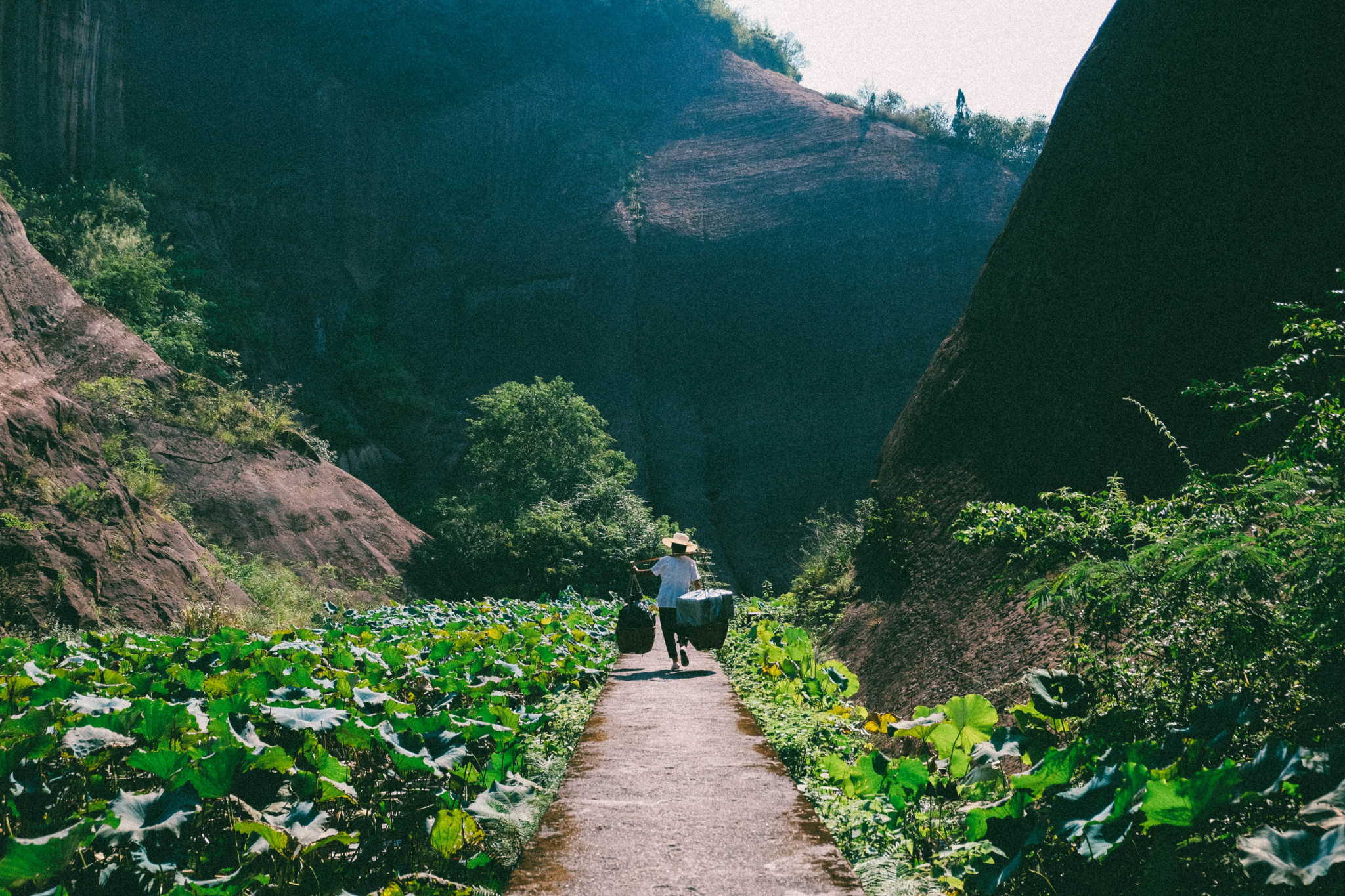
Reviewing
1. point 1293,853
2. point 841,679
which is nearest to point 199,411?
point 841,679

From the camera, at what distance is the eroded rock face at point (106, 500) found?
9578mm

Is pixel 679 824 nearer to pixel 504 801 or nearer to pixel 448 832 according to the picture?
pixel 504 801

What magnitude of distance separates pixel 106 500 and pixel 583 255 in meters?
24.5

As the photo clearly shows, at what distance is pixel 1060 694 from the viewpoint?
3.39 metres

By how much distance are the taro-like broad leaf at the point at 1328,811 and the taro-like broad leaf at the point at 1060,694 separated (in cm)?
131

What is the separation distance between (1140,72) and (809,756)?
7321mm

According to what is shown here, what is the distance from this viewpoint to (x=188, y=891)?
7.76ft

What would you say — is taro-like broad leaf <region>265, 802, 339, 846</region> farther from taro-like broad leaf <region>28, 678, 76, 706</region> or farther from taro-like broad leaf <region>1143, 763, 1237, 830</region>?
taro-like broad leaf <region>1143, 763, 1237, 830</region>

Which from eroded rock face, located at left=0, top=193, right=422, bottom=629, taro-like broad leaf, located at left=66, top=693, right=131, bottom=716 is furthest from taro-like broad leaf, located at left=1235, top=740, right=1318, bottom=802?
eroded rock face, located at left=0, top=193, right=422, bottom=629

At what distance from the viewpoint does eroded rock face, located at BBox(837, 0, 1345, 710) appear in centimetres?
575

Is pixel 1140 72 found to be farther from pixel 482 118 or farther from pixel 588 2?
pixel 588 2

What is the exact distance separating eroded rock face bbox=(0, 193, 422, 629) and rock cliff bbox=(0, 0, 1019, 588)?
8.31 meters

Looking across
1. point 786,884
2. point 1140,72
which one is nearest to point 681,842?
point 786,884

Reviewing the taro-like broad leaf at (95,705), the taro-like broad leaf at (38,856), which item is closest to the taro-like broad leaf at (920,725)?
the taro-like broad leaf at (38,856)
